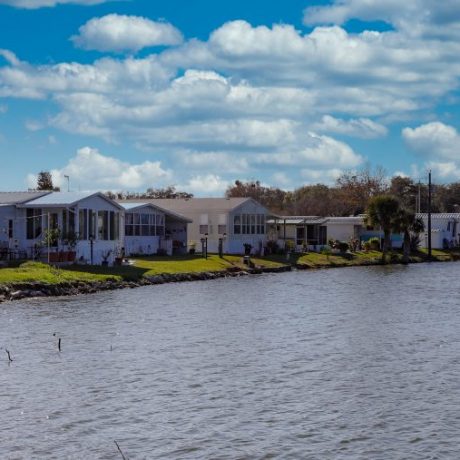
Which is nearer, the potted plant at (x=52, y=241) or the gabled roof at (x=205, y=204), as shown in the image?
the potted plant at (x=52, y=241)

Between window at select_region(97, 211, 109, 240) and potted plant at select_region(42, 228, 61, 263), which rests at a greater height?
window at select_region(97, 211, 109, 240)

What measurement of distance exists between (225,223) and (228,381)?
59.9 m

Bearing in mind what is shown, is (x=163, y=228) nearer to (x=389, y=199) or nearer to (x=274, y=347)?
(x=389, y=199)

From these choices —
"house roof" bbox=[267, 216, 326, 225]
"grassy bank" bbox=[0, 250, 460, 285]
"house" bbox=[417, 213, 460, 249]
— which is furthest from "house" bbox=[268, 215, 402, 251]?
"house" bbox=[417, 213, 460, 249]

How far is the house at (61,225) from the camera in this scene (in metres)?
58.4

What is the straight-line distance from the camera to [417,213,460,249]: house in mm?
113062

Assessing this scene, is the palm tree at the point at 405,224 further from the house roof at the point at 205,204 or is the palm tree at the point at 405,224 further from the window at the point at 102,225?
the window at the point at 102,225

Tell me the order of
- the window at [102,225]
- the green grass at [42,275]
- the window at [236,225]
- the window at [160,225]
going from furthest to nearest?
1. the window at [236,225]
2. the window at [160,225]
3. the window at [102,225]
4. the green grass at [42,275]

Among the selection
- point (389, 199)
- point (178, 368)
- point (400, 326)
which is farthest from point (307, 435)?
point (389, 199)

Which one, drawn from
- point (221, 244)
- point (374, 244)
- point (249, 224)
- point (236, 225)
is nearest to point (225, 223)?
point (236, 225)

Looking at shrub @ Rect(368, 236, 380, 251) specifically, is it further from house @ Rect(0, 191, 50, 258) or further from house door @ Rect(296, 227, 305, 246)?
house @ Rect(0, 191, 50, 258)

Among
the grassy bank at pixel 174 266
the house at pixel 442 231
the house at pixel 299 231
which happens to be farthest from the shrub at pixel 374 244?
the house at pixel 442 231

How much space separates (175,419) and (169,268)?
43674 millimetres

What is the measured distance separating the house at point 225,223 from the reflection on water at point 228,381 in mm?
38193
